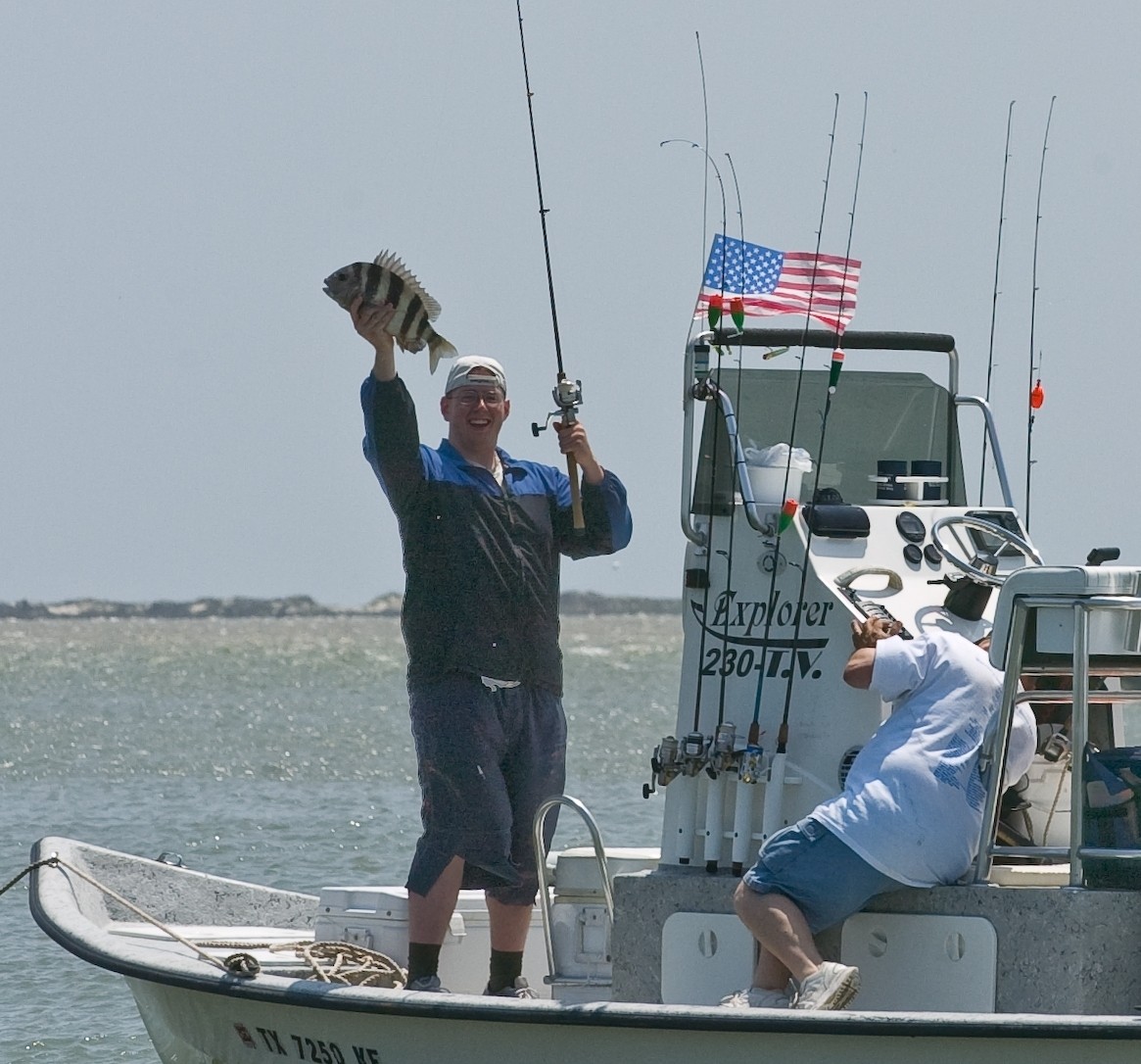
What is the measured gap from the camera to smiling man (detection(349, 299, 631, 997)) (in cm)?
685

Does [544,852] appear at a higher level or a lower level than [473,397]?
lower

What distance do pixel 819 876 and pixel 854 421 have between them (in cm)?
198

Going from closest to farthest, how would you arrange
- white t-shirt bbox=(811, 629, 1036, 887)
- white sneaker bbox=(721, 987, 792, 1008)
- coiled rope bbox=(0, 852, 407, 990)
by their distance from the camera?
white t-shirt bbox=(811, 629, 1036, 887)
white sneaker bbox=(721, 987, 792, 1008)
coiled rope bbox=(0, 852, 407, 990)

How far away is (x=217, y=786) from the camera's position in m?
23.2

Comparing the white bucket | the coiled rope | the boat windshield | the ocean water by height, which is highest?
the boat windshield

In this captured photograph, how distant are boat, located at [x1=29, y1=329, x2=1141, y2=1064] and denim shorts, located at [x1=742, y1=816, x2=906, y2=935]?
18 centimetres

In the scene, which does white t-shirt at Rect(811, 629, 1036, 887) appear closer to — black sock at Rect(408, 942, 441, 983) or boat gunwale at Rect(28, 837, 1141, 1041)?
boat gunwale at Rect(28, 837, 1141, 1041)

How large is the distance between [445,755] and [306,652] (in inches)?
3044

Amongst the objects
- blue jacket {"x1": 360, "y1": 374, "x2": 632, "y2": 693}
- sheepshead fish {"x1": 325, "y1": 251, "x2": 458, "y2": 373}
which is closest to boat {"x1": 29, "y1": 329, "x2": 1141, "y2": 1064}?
blue jacket {"x1": 360, "y1": 374, "x2": 632, "y2": 693}

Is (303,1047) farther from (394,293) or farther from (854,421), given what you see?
(854,421)

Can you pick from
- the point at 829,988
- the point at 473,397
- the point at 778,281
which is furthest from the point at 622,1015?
the point at 778,281

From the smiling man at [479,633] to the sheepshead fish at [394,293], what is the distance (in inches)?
6.4

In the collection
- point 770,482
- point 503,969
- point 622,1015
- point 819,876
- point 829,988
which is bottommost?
point 503,969

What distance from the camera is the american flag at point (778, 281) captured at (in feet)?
24.1
